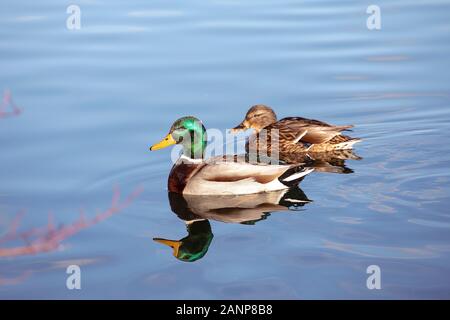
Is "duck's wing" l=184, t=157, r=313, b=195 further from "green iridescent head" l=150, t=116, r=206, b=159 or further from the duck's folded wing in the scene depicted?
"green iridescent head" l=150, t=116, r=206, b=159

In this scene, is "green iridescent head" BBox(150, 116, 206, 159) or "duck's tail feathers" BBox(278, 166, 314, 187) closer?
"duck's tail feathers" BBox(278, 166, 314, 187)

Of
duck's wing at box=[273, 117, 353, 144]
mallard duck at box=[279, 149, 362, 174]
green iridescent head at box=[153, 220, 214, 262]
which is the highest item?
duck's wing at box=[273, 117, 353, 144]

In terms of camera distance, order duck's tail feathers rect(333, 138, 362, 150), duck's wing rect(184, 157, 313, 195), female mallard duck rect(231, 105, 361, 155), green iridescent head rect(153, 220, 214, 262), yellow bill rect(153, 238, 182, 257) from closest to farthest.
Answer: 1. green iridescent head rect(153, 220, 214, 262)
2. yellow bill rect(153, 238, 182, 257)
3. duck's wing rect(184, 157, 313, 195)
4. duck's tail feathers rect(333, 138, 362, 150)
5. female mallard duck rect(231, 105, 361, 155)

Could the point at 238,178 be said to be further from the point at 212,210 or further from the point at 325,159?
the point at 325,159

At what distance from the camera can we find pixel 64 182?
9320 millimetres

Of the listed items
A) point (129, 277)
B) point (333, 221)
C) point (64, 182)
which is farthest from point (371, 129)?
point (129, 277)

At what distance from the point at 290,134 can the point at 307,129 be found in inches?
14.8

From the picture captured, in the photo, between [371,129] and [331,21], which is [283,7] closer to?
[331,21]

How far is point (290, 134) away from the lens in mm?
10922

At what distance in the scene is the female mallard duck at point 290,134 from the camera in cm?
1056

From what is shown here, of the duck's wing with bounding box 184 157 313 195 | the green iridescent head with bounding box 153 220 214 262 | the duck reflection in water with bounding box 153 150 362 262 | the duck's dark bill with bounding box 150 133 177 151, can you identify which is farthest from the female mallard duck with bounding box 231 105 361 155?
the green iridescent head with bounding box 153 220 214 262

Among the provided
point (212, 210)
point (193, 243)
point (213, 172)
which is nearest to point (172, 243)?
point (193, 243)

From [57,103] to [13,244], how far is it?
410 cm

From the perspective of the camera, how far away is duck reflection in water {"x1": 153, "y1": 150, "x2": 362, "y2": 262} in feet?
25.4
